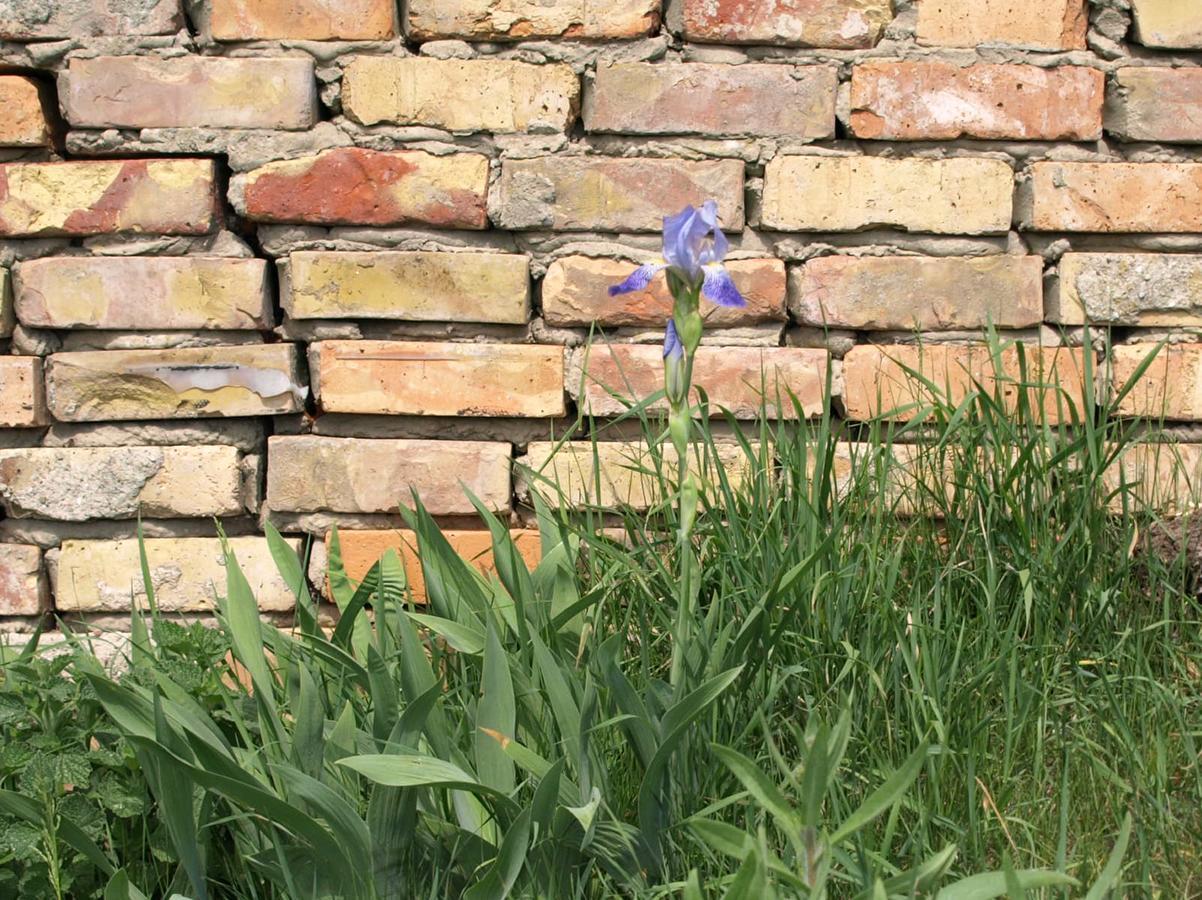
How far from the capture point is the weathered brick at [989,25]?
2154mm

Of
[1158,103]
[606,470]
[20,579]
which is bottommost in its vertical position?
[20,579]

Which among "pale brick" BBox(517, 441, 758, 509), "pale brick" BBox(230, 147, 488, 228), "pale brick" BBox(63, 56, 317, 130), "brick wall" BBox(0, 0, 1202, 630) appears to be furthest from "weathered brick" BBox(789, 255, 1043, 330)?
"pale brick" BBox(63, 56, 317, 130)

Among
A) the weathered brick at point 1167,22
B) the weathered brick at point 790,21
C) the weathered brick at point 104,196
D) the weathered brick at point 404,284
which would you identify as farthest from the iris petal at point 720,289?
the weathered brick at point 1167,22

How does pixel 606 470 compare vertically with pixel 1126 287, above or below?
below

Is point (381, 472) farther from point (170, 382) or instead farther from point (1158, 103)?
point (1158, 103)

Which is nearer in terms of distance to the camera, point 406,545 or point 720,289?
point 720,289

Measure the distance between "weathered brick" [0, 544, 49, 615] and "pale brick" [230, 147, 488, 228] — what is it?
30.0 inches

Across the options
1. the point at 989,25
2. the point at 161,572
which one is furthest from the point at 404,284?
the point at 989,25

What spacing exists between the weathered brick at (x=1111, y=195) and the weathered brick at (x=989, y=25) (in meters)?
0.23

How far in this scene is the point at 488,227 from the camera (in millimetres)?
2178

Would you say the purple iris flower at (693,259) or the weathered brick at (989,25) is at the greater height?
the weathered brick at (989,25)

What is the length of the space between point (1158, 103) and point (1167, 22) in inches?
5.8

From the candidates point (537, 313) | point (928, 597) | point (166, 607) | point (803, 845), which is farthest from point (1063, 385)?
point (166, 607)

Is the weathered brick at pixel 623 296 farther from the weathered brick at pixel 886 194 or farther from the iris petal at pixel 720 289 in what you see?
the iris petal at pixel 720 289
